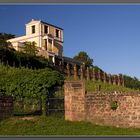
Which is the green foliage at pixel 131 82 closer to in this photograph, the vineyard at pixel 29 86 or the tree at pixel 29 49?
the tree at pixel 29 49

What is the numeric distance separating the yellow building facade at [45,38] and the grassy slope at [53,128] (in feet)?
86.9

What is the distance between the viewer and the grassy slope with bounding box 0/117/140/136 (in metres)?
13.7

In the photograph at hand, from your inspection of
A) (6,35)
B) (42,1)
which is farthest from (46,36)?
(42,1)

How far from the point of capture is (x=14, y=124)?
49.1 feet

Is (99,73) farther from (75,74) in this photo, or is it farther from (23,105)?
(23,105)

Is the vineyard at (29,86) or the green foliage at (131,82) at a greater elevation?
the green foliage at (131,82)

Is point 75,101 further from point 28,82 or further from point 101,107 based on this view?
point 28,82

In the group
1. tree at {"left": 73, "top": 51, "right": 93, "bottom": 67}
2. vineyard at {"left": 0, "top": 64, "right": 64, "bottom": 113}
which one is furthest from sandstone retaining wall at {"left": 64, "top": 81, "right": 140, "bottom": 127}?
tree at {"left": 73, "top": 51, "right": 93, "bottom": 67}

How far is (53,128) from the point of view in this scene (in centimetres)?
1439

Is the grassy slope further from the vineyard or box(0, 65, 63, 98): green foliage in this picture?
box(0, 65, 63, 98): green foliage

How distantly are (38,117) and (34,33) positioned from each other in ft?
102

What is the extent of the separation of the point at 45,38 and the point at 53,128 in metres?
32.5

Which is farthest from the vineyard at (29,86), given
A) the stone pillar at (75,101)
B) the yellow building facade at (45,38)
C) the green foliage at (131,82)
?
the yellow building facade at (45,38)

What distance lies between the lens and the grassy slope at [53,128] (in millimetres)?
13742
